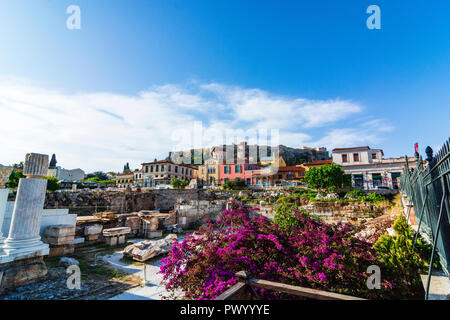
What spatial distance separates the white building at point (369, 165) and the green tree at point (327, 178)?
535 cm

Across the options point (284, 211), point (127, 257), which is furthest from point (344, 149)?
point (127, 257)

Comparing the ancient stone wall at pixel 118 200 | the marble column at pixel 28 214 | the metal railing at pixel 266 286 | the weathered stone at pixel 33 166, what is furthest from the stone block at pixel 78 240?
the ancient stone wall at pixel 118 200

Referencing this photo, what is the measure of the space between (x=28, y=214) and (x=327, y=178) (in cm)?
2867

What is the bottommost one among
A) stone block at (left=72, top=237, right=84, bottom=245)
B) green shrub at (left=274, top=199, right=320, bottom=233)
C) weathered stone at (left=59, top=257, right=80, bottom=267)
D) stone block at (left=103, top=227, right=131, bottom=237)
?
weathered stone at (left=59, top=257, right=80, bottom=267)

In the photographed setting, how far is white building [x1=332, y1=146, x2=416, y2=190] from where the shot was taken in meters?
31.2

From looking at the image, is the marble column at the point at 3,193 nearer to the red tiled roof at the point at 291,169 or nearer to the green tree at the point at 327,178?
the green tree at the point at 327,178

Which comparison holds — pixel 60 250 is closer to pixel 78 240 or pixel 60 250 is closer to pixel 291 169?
pixel 78 240

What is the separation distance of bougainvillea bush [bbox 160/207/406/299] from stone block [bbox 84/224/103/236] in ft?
23.3

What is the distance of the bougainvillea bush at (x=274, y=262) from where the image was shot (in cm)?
380

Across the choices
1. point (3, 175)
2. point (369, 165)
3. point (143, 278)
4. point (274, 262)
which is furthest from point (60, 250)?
point (369, 165)

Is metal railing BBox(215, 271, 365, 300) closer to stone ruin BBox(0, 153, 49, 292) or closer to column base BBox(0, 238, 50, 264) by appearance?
stone ruin BBox(0, 153, 49, 292)

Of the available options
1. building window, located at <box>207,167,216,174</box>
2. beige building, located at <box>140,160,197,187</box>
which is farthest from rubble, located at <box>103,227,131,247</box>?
beige building, located at <box>140,160,197,187</box>

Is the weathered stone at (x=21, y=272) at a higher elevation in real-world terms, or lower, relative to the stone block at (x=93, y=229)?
lower
